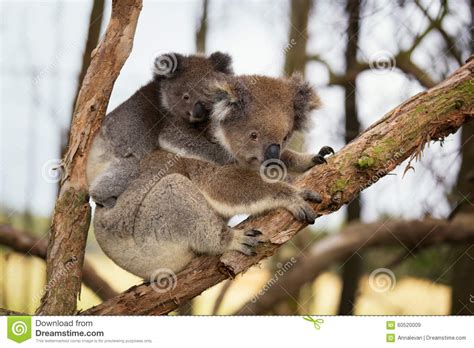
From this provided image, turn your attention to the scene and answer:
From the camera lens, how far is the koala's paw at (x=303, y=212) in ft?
12.9

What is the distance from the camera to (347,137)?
6781 millimetres

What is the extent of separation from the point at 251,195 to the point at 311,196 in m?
0.43

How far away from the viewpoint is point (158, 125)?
485 cm

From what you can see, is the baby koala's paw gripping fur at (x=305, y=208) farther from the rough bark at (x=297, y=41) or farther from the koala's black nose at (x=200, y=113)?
the rough bark at (x=297, y=41)

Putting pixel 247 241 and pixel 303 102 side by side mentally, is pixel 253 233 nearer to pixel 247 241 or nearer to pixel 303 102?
pixel 247 241

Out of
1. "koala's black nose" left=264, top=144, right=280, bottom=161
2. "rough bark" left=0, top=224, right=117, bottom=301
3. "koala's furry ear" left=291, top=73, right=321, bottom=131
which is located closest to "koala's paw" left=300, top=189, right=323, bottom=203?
"koala's black nose" left=264, top=144, right=280, bottom=161

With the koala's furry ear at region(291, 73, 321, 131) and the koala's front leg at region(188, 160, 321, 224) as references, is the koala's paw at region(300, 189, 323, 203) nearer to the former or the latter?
the koala's front leg at region(188, 160, 321, 224)

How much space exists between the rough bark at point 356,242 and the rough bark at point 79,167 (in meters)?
3.02

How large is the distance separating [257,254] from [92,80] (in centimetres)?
175

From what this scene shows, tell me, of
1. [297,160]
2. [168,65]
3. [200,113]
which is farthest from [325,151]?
[168,65]

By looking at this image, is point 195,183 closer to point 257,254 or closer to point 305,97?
point 257,254

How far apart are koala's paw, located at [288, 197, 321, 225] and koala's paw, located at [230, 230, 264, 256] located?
29 centimetres

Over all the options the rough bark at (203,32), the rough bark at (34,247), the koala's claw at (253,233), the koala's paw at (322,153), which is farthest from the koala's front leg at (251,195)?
the rough bark at (203,32)

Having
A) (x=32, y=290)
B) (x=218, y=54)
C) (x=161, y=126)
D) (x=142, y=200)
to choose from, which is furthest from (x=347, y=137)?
(x=32, y=290)
